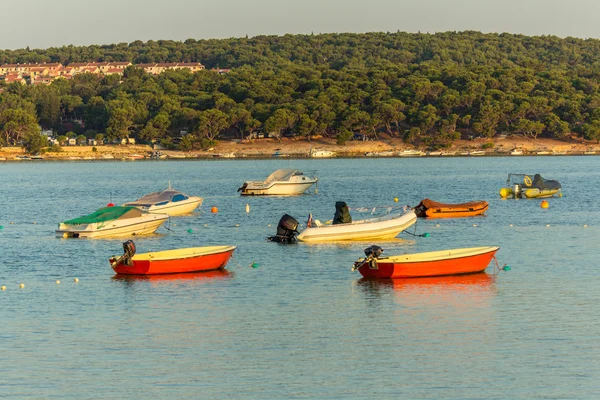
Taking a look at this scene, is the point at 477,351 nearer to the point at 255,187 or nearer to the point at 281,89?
the point at 255,187

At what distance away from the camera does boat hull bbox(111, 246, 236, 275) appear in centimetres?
3478

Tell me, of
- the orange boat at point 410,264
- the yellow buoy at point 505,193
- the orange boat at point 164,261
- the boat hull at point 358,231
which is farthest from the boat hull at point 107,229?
the yellow buoy at point 505,193

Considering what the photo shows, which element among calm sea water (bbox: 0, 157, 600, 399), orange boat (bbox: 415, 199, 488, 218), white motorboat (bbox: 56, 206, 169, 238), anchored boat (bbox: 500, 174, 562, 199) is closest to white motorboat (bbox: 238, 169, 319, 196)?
anchored boat (bbox: 500, 174, 562, 199)

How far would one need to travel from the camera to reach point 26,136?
182500mm

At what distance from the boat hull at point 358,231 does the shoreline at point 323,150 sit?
129 metres

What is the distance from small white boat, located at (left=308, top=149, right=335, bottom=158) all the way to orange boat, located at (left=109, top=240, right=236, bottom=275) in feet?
447

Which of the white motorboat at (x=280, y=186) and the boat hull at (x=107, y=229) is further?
the white motorboat at (x=280, y=186)

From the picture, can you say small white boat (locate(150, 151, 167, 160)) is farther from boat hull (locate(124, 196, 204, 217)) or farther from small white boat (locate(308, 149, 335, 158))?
boat hull (locate(124, 196, 204, 217))

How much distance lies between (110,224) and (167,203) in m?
13.7

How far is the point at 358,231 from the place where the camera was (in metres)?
43.2

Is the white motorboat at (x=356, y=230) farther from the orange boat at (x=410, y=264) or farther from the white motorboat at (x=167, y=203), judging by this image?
the white motorboat at (x=167, y=203)

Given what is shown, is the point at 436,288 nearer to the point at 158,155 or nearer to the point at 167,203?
the point at 167,203

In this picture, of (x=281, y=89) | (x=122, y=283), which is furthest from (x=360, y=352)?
(x=281, y=89)

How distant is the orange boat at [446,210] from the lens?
57.5 meters
